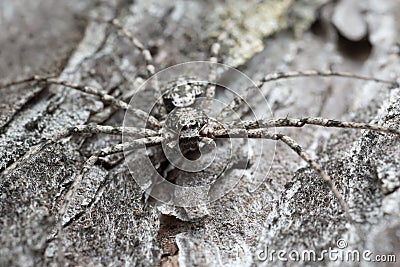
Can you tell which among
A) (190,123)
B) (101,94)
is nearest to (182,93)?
(190,123)

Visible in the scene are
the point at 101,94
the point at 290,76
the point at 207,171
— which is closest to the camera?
the point at 207,171

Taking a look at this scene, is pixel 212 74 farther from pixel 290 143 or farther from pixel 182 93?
pixel 290 143

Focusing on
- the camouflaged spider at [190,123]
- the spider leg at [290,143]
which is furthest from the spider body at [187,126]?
the spider leg at [290,143]

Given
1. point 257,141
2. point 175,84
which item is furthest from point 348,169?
point 175,84

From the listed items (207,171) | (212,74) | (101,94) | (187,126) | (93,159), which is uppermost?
(212,74)

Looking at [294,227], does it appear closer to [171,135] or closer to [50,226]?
[171,135]

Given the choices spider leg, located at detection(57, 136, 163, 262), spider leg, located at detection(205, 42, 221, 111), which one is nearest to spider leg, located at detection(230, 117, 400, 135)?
spider leg, located at detection(205, 42, 221, 111)

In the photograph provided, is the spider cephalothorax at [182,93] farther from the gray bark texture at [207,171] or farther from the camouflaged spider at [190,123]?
the gray bark texture at [207,171]
